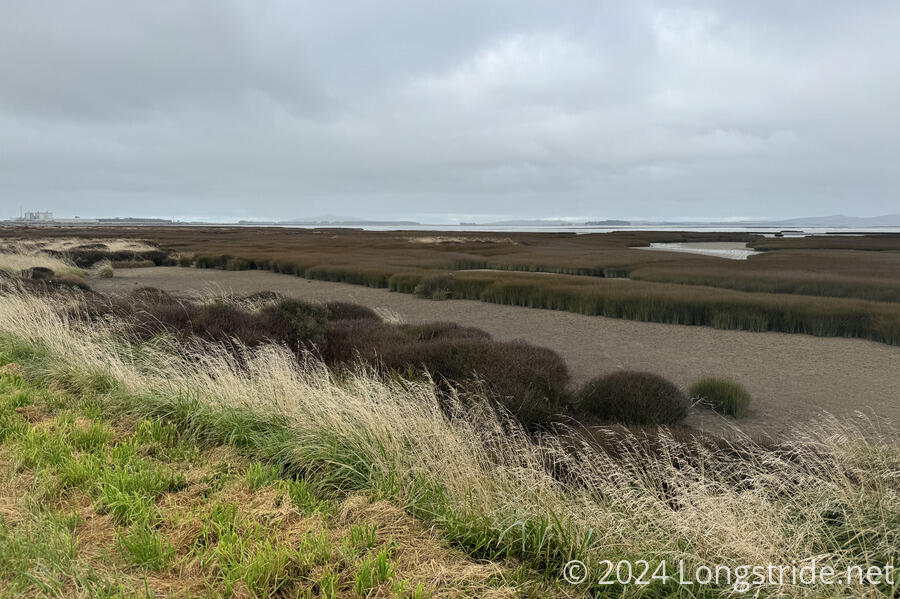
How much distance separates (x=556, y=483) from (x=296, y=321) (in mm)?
8166

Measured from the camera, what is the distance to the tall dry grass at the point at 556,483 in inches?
123

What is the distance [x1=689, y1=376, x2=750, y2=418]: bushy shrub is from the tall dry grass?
154 cm

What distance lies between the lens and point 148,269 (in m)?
33.3

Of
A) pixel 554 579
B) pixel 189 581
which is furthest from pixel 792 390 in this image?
pixel 189 581

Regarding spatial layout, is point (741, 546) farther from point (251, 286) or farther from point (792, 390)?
point (251, 286)

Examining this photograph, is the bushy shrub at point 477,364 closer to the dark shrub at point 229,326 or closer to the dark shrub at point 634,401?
the dark shrub at point 634,401

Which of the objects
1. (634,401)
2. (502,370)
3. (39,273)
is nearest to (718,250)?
(634,401)

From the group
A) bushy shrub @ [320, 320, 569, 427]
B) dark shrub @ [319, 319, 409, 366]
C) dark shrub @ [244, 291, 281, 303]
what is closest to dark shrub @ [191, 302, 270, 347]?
dark shrub @ [319, 319, 409, 366]

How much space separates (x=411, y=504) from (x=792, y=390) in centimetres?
878

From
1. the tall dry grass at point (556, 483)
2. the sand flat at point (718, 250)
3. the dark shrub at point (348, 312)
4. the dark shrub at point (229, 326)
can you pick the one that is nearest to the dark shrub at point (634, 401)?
the tall dry grass at point (556, 483)

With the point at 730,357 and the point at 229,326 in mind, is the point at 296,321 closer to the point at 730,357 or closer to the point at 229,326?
the point at 229,326

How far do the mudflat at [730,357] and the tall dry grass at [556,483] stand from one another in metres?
1.51

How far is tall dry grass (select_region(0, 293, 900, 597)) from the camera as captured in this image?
3117 mm

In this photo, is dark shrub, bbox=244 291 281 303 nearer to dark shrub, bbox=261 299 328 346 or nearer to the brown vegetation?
dark shrub, bbox=261 299 328 346
